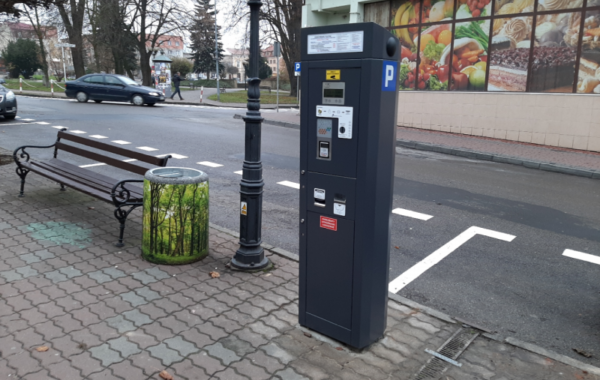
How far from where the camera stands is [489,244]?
19.8 ft

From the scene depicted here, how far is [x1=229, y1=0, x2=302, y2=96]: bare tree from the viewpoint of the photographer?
33312 mm

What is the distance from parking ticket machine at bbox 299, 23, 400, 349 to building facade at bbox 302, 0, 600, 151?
37.3 feet

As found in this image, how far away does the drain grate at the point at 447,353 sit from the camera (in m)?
3.28

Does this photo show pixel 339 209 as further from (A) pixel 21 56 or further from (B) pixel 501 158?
(A) pixel 21 56

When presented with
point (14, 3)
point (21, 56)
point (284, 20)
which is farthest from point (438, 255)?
point (21, 56)

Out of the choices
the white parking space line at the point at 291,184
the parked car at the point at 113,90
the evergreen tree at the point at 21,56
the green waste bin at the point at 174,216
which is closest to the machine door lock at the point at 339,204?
the green waste bin at the point at 174,216

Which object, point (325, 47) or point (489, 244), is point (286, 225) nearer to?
point (489, 244)

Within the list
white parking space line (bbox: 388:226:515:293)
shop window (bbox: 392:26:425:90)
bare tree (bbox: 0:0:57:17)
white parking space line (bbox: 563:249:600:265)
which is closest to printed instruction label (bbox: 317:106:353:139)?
white parking space line (bbox: 388:226:515:293)

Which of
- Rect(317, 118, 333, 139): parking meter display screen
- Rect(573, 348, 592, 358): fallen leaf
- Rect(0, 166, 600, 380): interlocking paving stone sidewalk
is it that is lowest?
Rect(573, 348, 592, 358): fallen leaf

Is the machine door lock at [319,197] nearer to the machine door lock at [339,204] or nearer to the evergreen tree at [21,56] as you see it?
the machine door lock at [339,204]

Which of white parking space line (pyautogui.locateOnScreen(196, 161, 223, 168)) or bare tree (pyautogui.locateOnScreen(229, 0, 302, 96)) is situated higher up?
bare tree (pyautogui.locateOnScreen(229, 0, 302, 96))

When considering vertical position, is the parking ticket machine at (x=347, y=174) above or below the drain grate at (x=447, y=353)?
above

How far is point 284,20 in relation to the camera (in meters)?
36.6

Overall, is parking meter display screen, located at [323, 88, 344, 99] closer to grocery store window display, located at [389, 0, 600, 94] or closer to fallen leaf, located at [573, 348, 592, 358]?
fallen leaf, located at [573, 348, 592, 358]
